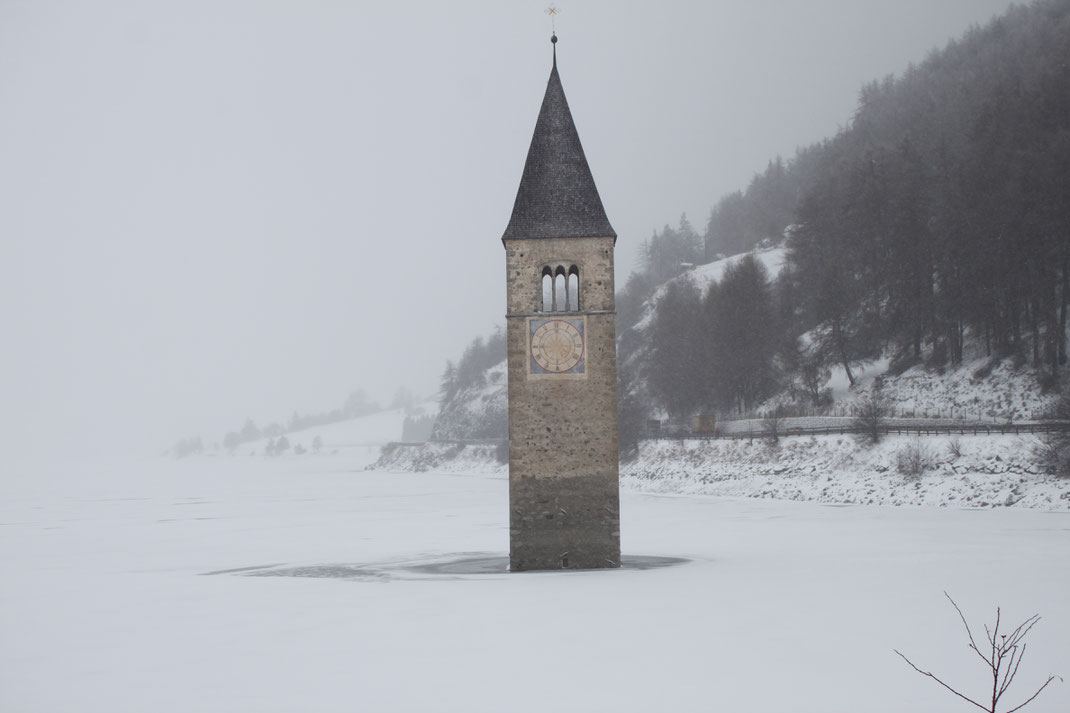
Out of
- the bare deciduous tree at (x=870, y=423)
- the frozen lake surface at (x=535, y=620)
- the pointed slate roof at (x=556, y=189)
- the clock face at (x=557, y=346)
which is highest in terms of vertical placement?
the pointed slate roof at (x=556, y=189)

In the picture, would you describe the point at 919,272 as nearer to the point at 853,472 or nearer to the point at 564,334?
the point at 853,472

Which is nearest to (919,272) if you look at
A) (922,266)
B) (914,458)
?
(922,266)

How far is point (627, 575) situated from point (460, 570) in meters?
5.88

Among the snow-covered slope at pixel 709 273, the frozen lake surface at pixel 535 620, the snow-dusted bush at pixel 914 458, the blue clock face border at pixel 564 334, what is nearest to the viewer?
the frozen lake surface at pixel 535 620

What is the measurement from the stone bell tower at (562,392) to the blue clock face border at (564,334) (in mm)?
33

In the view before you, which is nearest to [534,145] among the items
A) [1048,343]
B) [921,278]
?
[1048,343]

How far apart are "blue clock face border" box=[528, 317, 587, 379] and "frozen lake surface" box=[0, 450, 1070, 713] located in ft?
21.5

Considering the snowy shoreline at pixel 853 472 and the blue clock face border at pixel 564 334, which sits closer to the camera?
the blue clock face border at pixel 564 334

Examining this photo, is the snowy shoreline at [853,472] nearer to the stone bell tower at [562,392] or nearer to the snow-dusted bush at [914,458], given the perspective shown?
the snow-dusted bush at [914,458]

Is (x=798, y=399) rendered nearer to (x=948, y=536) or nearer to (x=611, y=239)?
(x=948, y=536)

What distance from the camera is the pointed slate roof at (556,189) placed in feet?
94.6

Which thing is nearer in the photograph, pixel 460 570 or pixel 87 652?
pixel 87 652

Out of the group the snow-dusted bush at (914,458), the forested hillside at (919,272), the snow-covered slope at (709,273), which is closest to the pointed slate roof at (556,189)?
the snow-dusted bush at (914,458)

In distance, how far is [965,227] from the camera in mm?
55500
